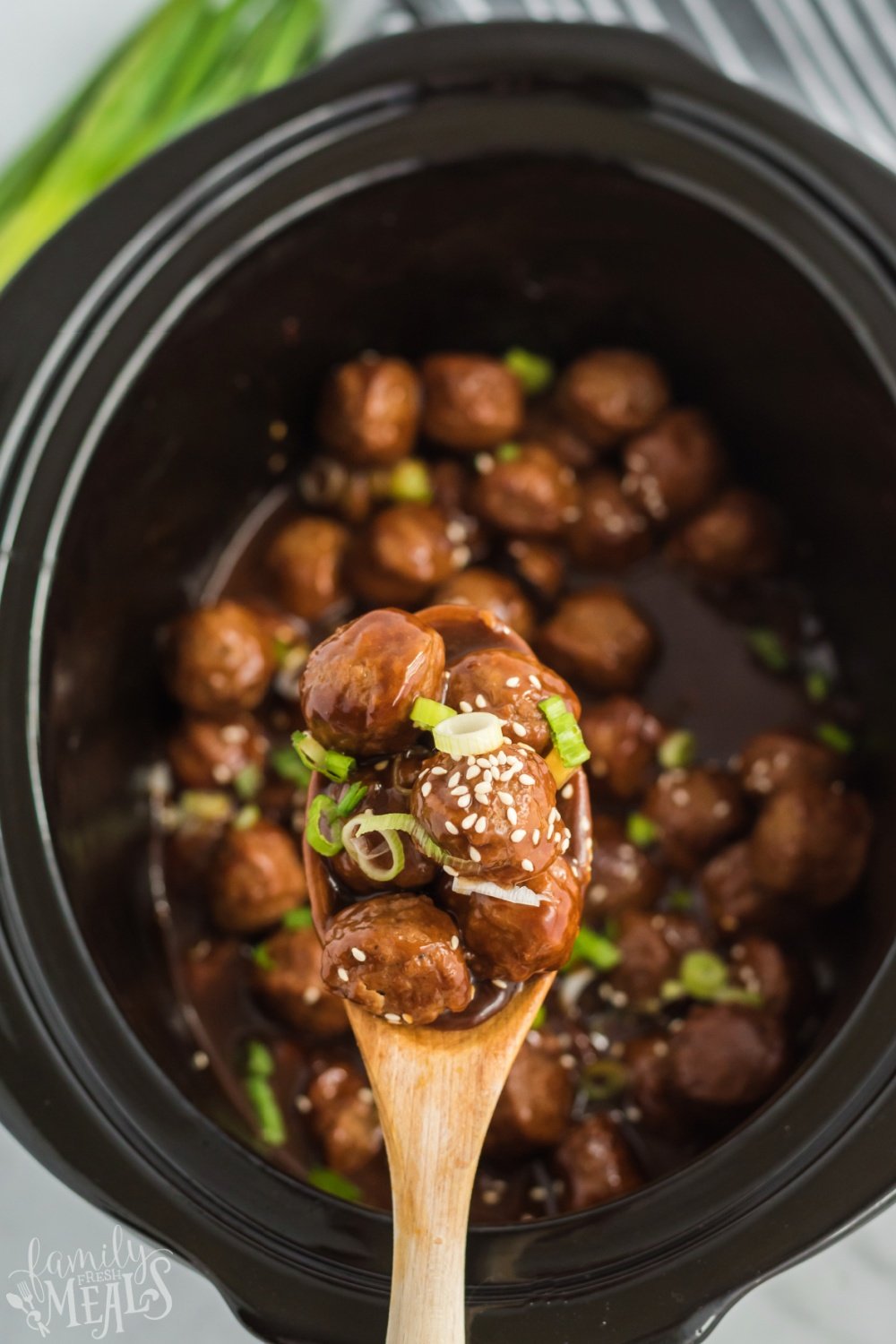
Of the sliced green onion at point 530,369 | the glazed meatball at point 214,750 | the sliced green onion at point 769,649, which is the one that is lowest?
the sliced green onion at point 769,649

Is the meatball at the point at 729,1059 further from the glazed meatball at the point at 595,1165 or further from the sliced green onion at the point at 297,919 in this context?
the sliced green onion at the point at 297,919

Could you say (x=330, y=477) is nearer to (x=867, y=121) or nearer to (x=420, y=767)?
(x=420, y=767)

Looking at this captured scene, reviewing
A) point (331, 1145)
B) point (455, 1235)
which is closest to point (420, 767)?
point (455, 1235)

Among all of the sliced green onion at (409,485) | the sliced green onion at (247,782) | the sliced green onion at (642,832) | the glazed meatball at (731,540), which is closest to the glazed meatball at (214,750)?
the sliced green onion at (247,782)

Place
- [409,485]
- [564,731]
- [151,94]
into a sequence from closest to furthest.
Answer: [564,731] < [409,485] < [151,94]

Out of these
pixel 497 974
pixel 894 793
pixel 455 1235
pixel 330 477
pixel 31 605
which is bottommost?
pixel 455 1235

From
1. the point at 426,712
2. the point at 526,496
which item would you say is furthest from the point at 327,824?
the point at 526,496

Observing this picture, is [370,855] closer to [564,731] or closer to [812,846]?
[564,731]
